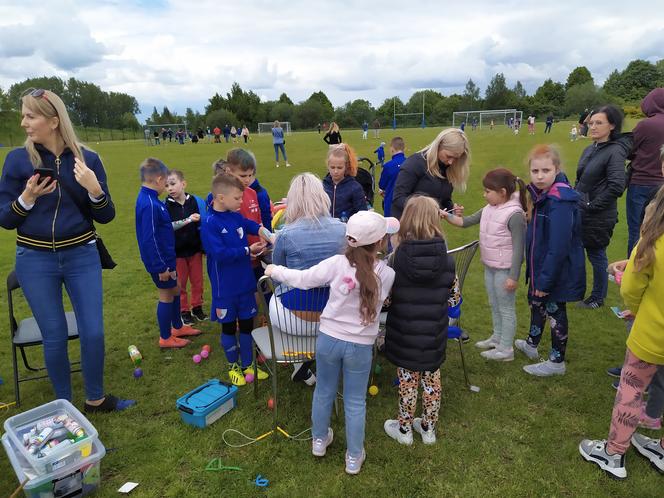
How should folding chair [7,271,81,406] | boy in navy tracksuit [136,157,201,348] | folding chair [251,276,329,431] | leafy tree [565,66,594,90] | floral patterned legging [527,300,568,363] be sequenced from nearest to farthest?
1. folding chair [251,276,329,431]
2. folding chair [7,271,81,406]
3. floral patterned legging [527,300,568,363]
4. boy in navy tracksuit [136,157,201,348]
5. leafy tree [565,66,594,90]

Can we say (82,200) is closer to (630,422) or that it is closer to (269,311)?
(269,311)

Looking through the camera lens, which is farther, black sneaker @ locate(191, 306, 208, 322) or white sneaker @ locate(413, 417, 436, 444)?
black sneaker @ locate(191, 306, 208, 322)

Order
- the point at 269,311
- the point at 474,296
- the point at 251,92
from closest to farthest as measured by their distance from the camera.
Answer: the point at 269,311
the point at 474,296
the point at 251,92

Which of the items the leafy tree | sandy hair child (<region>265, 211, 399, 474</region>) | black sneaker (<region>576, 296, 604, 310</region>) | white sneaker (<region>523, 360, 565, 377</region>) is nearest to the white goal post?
black sneaker (<region>576, 296, 604, 310</region>)

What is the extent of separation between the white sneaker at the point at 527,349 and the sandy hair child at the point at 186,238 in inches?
142

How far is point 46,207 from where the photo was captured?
2.89m

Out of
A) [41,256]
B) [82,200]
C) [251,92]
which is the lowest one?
[41,256]

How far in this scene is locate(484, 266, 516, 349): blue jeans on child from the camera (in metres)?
3.99

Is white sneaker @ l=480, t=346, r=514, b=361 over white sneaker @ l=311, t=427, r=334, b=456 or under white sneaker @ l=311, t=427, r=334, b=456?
under

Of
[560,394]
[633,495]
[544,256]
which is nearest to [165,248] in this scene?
[544,256]

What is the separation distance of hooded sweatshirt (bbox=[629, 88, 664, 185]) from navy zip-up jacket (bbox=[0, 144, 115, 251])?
5.57 metres

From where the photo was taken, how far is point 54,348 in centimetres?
317

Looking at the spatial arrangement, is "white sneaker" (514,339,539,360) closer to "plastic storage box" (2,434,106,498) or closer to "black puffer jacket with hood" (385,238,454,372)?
"black puffer jacket with hood" (385,238,454,372)

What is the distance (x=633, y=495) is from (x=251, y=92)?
89652mm
